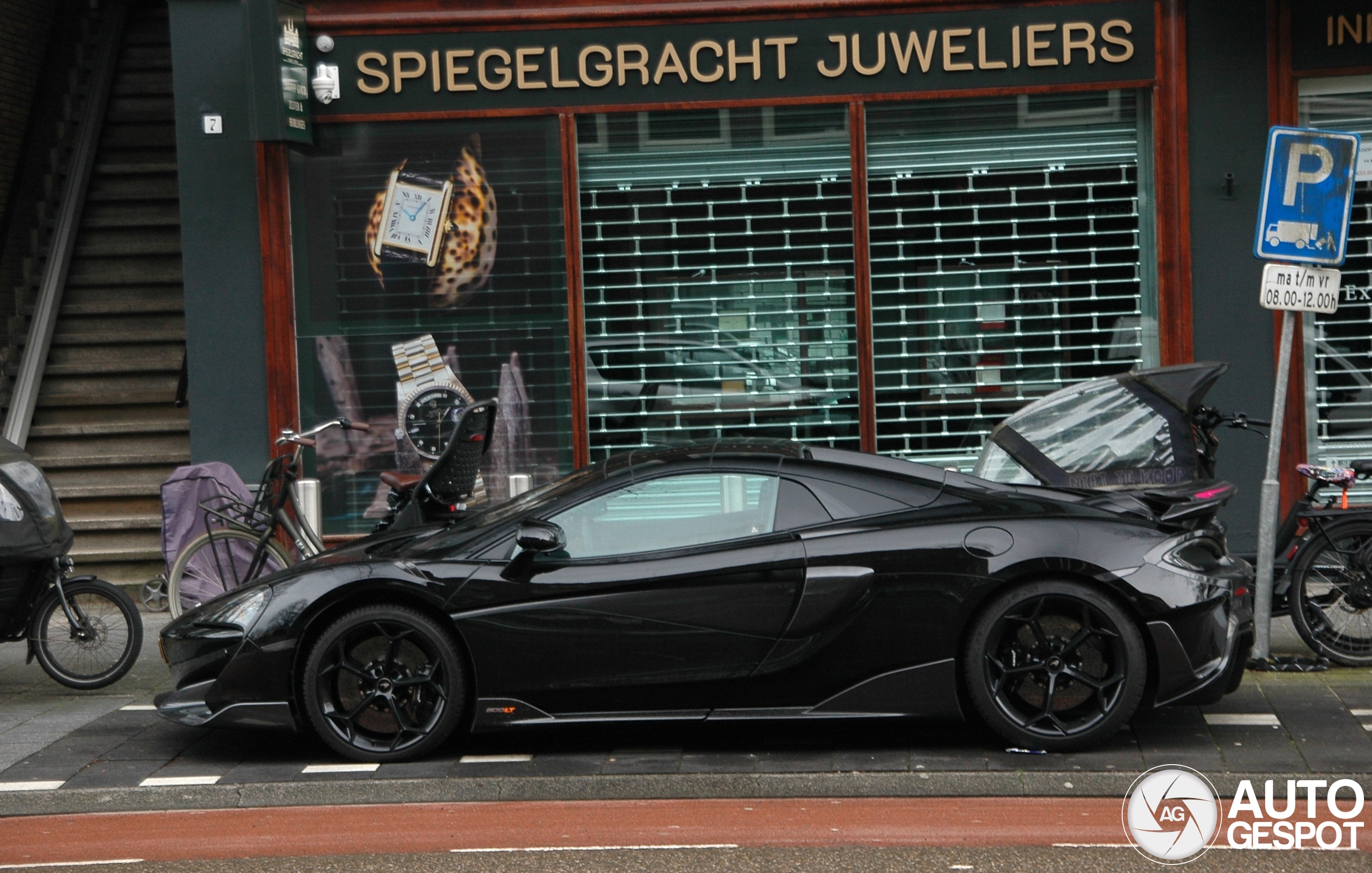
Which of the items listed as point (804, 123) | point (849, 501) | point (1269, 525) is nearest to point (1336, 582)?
point (1269, 525)

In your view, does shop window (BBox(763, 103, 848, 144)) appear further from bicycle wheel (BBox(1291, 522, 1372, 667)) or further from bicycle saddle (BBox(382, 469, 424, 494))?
bicycle wheel (BBox(1291, 522, 1372, 667))

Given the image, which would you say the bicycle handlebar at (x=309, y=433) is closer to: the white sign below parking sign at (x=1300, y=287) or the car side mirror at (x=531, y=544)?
the car side mirror at (x=531, y=544)

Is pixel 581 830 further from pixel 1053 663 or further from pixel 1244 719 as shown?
pixel 1244 719

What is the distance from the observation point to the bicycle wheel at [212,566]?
29.9 ft

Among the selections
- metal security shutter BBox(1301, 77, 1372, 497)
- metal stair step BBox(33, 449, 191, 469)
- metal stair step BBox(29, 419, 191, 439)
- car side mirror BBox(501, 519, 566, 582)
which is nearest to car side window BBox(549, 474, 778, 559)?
car side mirror BBox(501, 519, 566, 582)

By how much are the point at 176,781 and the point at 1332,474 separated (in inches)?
225

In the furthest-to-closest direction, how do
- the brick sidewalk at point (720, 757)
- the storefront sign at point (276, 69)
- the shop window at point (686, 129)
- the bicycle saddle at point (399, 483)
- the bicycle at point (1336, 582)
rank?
the shop window at point (686, 129), the storefront sign at point (276, 69), the bicycle saddle at point (399, 483), the bicycle at point (1336, 582), the brick sidewalk at point (720, 757)

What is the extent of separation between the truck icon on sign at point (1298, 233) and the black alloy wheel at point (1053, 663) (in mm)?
2615

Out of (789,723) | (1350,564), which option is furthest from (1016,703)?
(1350,564)

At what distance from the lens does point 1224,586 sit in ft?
20.3

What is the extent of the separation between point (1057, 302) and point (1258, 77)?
6.57 feet

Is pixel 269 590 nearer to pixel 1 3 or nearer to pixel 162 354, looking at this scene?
pixel 162 354

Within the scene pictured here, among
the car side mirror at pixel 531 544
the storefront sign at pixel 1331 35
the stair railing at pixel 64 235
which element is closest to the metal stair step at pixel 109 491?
the stair railing at pixel 64 235

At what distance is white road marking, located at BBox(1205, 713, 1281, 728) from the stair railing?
27.7 ft
